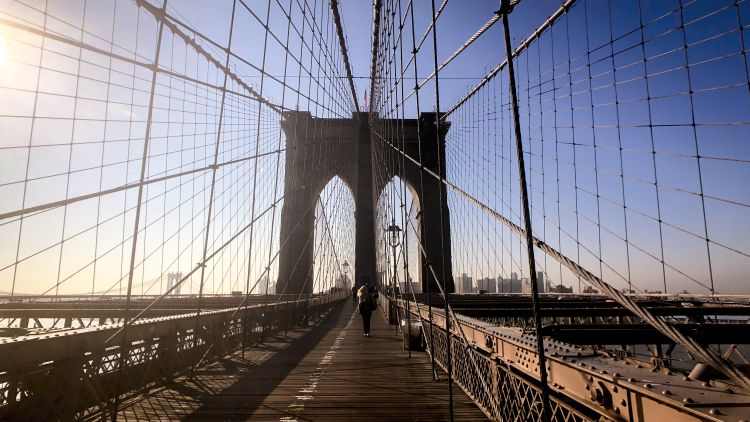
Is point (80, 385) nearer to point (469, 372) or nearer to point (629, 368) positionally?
point (469, 372)

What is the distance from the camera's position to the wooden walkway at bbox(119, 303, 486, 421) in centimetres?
324

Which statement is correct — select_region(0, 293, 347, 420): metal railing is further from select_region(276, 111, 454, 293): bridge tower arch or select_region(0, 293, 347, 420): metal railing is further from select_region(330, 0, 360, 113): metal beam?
select_region(276, 111, 454, 293): bridge tower arch

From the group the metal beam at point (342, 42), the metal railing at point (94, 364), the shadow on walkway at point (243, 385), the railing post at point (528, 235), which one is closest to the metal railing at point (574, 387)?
the railing post at point (528, 235)

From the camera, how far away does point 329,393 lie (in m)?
3.89

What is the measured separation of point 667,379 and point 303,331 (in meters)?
8.87

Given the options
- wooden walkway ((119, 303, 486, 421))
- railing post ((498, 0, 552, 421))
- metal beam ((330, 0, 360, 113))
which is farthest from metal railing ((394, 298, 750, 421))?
metal beam ((330, 0, 360, 113))

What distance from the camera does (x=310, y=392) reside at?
392cm

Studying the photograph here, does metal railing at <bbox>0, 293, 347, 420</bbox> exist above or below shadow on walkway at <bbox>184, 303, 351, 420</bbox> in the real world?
above

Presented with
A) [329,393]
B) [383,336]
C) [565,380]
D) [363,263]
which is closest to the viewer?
[565,380]

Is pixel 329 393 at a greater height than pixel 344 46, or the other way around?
pixel 344 46

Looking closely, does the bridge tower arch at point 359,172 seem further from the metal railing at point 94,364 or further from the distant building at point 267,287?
the metal railing at point 94,364

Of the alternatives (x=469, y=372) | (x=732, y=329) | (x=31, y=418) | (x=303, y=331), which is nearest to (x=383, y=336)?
(x=303, y=331)

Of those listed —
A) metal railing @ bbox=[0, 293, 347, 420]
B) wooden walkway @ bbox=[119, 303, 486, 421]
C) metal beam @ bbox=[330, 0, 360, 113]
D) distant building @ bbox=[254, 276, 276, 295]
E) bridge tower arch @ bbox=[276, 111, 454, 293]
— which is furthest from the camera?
bridge tower arch @ bbox=[276, 111, 454, 293]

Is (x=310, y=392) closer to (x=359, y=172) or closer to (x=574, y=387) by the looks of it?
(x=574, y=387)
